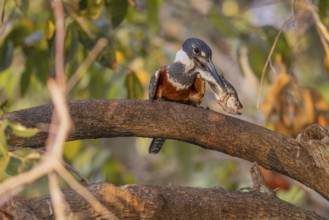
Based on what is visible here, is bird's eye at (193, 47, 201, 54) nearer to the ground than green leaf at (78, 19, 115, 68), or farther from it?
nearer to the ground

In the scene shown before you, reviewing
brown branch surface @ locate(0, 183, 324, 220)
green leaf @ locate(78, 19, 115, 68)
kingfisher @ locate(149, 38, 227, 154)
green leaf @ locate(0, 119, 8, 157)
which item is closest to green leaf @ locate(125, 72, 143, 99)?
green leaf @ locate(78, 19, 115, 68)

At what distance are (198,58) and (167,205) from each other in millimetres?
1153

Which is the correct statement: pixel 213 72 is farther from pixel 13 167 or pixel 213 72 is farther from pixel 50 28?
pixel 13 167

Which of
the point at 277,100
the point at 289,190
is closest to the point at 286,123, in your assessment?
the point at 277,100

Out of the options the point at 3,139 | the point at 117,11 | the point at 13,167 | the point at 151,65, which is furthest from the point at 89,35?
the point at 151,65

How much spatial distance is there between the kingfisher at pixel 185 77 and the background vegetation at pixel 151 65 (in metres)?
0.30

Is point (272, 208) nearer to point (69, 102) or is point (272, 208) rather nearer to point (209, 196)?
point (209, 196)

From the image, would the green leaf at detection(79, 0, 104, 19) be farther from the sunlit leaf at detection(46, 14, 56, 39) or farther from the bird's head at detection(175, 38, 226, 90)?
the bird's head at detection(175, 38, 226, 90)

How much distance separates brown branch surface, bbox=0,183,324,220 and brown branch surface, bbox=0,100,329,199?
228 mm

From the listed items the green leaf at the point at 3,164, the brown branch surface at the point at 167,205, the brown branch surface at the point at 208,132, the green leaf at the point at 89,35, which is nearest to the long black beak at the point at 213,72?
the brown branch surface at the point at 208,132

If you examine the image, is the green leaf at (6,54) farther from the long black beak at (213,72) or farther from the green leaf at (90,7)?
the long black beak at (213,72)

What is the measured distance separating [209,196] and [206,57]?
97 cm

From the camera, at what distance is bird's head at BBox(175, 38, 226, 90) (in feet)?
13.2

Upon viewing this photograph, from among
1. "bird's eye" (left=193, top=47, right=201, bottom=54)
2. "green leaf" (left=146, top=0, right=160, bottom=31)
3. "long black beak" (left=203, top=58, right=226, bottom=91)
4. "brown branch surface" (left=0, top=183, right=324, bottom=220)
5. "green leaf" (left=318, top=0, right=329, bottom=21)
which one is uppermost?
"green leaf" (left=146, top=0, right=160, bottom=31)
